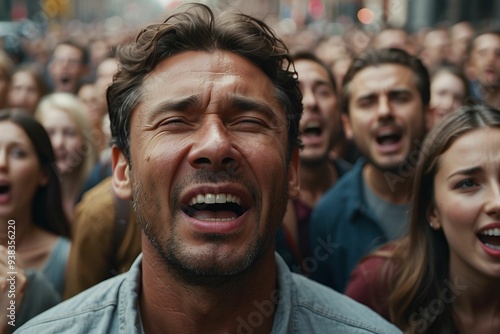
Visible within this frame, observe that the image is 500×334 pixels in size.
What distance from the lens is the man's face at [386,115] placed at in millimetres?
4723

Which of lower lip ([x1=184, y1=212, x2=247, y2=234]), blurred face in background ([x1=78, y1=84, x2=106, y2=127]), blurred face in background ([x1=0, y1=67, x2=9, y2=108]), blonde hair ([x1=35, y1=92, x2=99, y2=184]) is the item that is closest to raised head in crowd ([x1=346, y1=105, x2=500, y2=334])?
lower lip ([x1=184, y1=212, x2=247, y2=234])

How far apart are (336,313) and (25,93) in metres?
6.28

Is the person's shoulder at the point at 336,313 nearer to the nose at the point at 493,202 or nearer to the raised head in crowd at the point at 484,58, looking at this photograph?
the nose at the point at 493,202

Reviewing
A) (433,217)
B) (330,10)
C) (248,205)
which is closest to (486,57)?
(433,217)

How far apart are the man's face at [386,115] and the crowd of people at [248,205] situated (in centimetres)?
1

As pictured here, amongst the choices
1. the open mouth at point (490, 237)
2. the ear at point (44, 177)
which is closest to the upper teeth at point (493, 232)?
the open mouth at point (490, 237)

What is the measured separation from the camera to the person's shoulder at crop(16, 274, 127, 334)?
7.88 ft

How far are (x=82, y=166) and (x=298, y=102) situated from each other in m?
3.64

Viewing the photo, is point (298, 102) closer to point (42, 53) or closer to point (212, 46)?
point (212, 46)

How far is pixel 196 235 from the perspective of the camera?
2295 mm

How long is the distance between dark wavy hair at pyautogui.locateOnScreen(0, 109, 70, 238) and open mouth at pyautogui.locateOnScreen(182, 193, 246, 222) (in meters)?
2.14

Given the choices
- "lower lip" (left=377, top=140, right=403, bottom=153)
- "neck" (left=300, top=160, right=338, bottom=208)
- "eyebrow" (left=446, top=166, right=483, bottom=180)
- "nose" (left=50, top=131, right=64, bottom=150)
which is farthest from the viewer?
"nose" (left=50, top=131, right=64, bottom=150)

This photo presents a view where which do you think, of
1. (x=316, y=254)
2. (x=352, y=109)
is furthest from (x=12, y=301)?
(x=352, y=109)

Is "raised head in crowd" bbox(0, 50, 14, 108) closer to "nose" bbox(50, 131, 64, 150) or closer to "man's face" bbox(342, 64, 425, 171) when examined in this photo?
"nose" bbox(50, 131, 64, 150)
